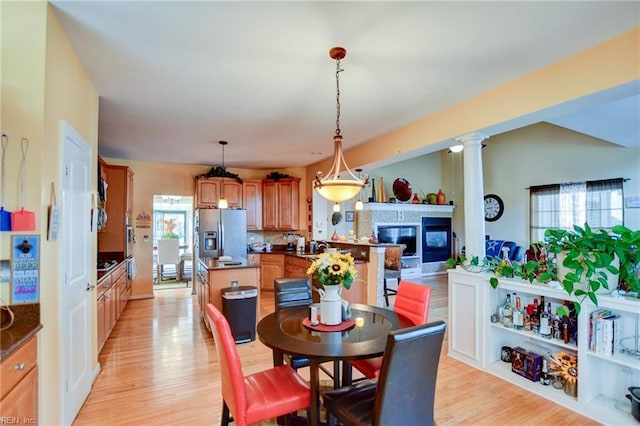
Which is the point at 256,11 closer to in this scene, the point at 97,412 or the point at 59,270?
the point at 59,270

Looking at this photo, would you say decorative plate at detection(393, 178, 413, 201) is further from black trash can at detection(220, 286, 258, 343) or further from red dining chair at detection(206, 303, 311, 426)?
red dining chair at detection(206, 303, 311, 426)

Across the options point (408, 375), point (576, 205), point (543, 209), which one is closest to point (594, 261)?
point (408, 375)

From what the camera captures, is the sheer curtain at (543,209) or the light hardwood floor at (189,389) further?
the sheer curtain at (543,209)

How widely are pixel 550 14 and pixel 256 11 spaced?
1.78 meters

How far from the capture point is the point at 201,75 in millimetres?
2744

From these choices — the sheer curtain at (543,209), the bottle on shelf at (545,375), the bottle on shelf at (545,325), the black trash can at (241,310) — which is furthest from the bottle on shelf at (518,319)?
the sheer curtain at (543,209)

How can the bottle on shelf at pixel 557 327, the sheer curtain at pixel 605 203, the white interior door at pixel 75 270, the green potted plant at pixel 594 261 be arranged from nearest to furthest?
the white interior door at pixel 75 270, the green potted plant at pixel 594 261, the bottle on shelf at pixel 557 327, the sheer curtain at pixel 605 203

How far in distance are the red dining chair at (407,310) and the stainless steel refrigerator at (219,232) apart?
4352mm

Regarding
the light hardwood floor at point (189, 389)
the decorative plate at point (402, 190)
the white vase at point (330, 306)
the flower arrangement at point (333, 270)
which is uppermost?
the decorative plate at point (402, 190)

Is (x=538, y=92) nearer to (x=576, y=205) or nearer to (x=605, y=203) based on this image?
(x=605, y=203)

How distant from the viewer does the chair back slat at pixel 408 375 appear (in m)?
1.51

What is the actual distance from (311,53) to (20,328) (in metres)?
2.46

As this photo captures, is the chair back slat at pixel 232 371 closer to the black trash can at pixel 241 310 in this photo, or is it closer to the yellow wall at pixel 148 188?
the black trash can at pixel 241 310

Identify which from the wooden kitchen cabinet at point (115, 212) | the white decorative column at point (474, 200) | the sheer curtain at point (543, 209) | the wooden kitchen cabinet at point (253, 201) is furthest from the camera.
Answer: the wooden kitchen cabinet at point (253, 201)
